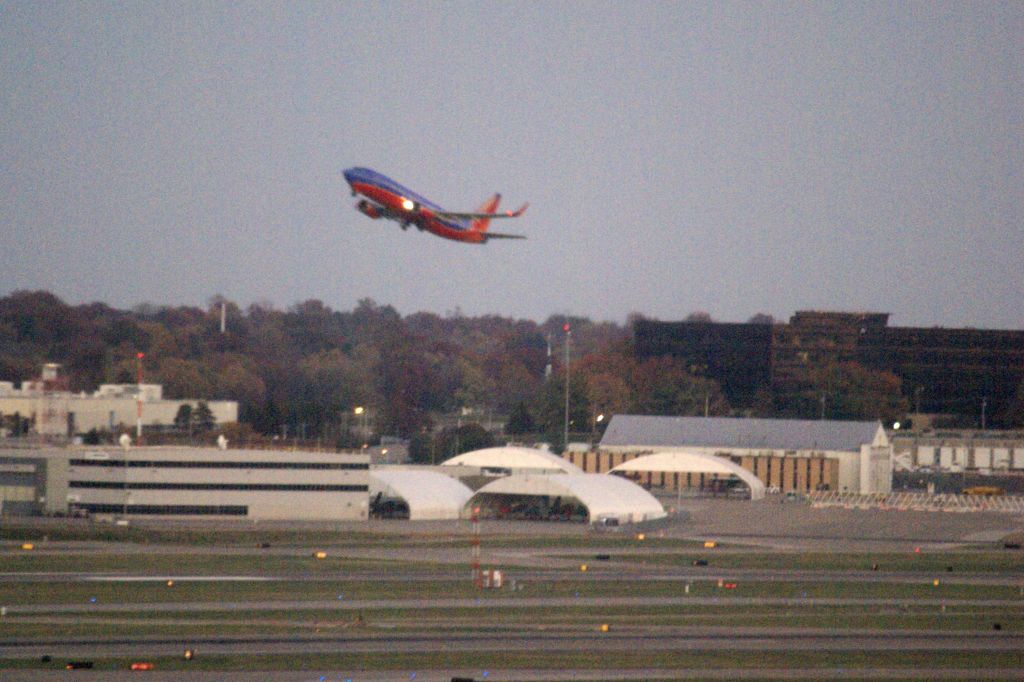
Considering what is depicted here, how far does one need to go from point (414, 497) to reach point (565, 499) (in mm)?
10736

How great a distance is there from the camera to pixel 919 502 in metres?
115

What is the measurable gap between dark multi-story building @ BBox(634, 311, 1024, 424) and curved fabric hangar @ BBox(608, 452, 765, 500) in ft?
207

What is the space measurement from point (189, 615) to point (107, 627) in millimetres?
3436

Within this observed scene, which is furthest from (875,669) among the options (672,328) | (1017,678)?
(672,328)

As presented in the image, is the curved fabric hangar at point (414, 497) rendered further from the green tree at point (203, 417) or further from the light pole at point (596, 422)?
the light pole at point (596, 422)

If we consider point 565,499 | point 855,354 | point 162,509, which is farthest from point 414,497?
point 855,354

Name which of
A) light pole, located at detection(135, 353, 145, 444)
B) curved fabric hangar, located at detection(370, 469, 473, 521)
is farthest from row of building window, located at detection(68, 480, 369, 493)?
light pole, located at detection(135, 353, 145, 444)

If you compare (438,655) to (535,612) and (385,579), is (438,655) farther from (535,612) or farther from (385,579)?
(385,579)

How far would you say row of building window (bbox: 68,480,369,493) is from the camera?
90.5 m

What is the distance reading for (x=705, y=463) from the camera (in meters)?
125

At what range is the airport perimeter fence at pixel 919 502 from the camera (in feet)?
361

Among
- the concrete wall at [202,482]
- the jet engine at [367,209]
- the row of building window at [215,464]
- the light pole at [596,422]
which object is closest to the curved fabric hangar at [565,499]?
the concrete wall at [202,482]

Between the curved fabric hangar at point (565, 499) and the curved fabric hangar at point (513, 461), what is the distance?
1883cm

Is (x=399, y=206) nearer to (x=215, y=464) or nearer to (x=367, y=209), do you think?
(x=367, y=209)
